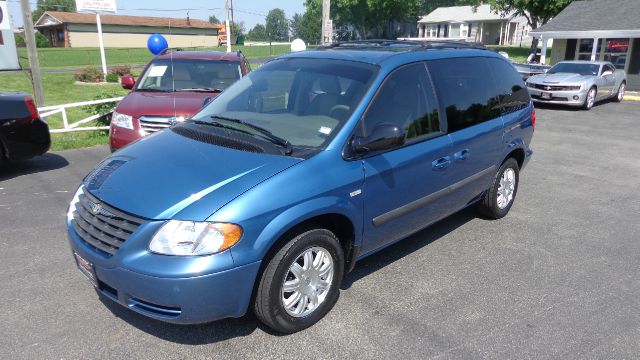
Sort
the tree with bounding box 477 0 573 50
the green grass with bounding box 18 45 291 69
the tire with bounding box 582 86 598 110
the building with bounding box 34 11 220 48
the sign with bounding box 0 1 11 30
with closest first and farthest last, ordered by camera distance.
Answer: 1. the sign with bounding box 0 1 11 30
2. the tire with bounding box 582 86 598 110
3. the tree with bounding box 477 0 573 50
4. the green grass with bounding box 18 45 291 69
5. the building with bounding box 34 11 220 48

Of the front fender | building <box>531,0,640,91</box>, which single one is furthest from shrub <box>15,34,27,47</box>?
the front fender

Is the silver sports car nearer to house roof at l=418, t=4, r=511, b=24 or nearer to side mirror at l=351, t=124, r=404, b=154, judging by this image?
side mirror at l=351, t=124, r=404, b=154

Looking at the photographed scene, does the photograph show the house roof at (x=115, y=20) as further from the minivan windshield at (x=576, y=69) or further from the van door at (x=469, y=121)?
the van door at (x=469, y=121)

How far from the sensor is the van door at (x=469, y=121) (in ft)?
13.8

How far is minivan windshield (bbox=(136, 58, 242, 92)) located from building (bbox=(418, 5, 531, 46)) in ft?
204

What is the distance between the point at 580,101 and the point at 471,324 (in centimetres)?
1380

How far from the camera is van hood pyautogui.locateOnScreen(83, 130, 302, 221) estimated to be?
2770mm

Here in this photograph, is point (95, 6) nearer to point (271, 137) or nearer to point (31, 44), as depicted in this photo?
point (31, 44)

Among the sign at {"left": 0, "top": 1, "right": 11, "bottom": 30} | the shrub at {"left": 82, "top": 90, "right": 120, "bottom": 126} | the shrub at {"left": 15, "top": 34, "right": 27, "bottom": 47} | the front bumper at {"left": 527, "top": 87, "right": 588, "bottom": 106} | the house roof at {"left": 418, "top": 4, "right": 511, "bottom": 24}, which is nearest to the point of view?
the shrub at {"left": 82, "top": 90, "right": 120, "bottom": 126}

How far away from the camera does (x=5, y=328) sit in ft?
10.6

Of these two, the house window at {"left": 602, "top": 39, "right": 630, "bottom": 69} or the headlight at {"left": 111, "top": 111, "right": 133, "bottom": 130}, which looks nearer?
the headlight at {"left": 111, "top": 111, "right": 133, "bottom": 130}

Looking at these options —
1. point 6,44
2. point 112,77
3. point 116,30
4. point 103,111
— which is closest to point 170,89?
point 103,111

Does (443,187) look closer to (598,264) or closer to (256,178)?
(598,264)

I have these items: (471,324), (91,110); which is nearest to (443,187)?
(471,324)
